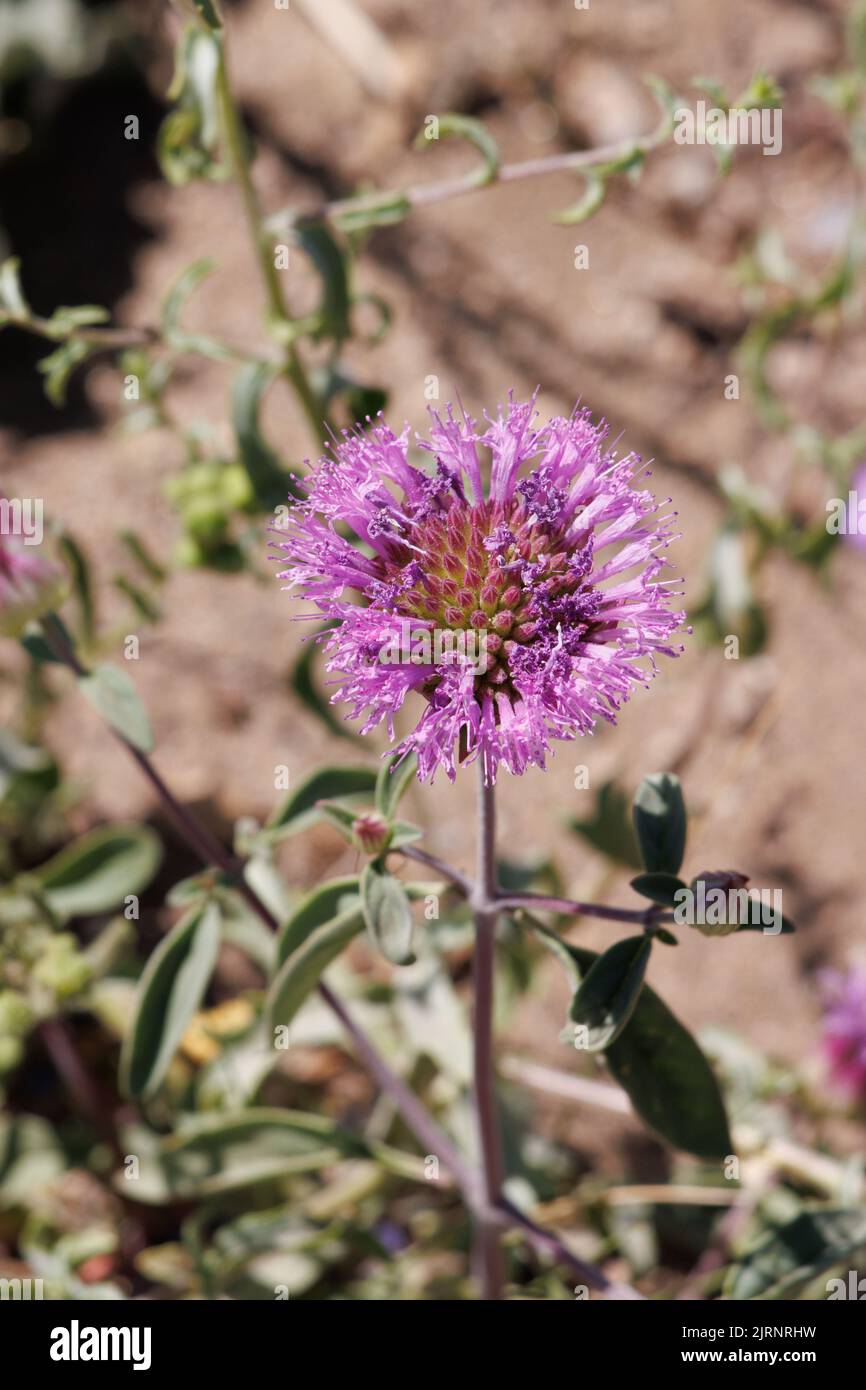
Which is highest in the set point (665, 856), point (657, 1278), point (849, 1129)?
point (665, 856)

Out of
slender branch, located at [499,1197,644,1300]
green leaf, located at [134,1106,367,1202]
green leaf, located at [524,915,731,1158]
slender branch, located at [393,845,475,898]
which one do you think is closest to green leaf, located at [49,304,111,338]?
slender branch, located at [393,845,475,898]

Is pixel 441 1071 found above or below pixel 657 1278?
above

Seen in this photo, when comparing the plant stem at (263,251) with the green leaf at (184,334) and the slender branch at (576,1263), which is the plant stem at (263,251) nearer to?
the green leaf at (184,334)

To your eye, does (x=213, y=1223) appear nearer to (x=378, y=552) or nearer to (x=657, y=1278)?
(x=657, y=1278)

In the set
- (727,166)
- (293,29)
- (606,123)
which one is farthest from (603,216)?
(727,166)

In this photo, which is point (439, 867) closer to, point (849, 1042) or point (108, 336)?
→ point (108, 336)

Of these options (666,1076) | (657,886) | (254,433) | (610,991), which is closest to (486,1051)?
(666,1076)
